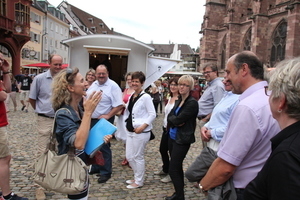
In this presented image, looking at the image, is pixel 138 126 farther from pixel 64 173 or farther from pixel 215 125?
pixel 64 173

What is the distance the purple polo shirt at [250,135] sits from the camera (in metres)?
1.64

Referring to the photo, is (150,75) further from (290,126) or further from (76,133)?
(290,126)

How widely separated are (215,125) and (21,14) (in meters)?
29.1

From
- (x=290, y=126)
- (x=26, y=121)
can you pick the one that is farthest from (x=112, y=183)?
(x=26, y=121)

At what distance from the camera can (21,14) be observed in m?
26.6

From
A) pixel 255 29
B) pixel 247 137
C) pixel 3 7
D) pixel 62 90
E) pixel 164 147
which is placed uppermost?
pixel 3 7

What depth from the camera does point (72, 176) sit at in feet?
7.58

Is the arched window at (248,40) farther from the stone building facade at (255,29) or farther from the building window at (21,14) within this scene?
the building window at (21,14)

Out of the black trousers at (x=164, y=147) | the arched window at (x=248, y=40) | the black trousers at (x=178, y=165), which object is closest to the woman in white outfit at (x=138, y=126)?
the black trousers at (x=164, y=147)

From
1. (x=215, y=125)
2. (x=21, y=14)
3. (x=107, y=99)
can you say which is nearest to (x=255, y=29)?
(x=21, y=14)

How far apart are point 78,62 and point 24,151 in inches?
128

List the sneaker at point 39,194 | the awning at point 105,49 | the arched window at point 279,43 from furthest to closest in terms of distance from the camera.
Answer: the arched window at point 279,43 < the awning at point 105,49 < the sneaker at point 39,194

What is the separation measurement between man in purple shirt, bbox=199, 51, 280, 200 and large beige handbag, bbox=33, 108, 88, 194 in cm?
110

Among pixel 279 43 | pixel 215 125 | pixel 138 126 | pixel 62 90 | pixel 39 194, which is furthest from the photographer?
pixel 279 43
